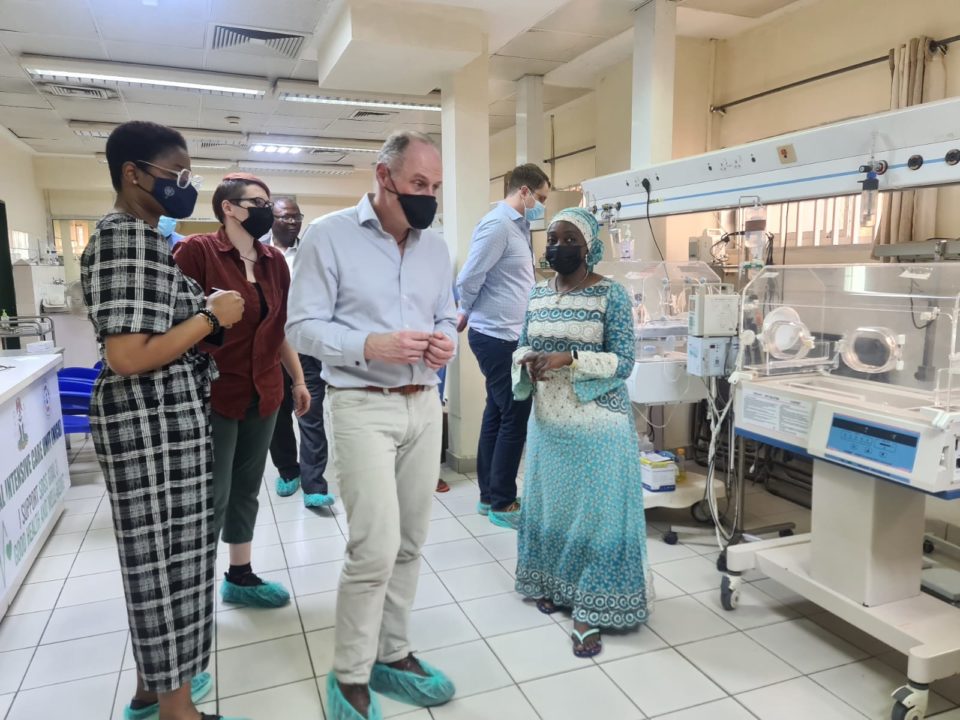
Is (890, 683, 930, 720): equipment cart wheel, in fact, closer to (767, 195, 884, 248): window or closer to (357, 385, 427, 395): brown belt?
(357, 385, 427, 395): brown belt

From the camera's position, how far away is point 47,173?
27.9 ft

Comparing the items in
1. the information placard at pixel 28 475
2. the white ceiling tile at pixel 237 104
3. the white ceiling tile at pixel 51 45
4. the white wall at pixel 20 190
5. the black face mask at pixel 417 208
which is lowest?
the information placard at pixel 28 475

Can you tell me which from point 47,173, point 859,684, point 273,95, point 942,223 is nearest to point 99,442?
point 859,684

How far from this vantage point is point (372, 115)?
6324 millimetres

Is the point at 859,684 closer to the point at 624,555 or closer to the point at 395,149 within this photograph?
the point at 624,555

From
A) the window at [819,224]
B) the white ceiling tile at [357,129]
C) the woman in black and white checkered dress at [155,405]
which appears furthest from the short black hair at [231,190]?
the white ceiling tile at [357,129]

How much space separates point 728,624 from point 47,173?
31.7 ft

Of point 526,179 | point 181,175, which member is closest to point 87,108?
point 526,179

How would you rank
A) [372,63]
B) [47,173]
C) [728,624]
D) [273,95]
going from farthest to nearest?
[47,173] → [273,95] → [372,63] → [728,624]

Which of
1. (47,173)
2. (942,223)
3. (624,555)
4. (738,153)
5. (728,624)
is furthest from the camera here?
(47,173)

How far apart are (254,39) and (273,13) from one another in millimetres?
505

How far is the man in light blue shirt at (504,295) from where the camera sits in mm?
3100

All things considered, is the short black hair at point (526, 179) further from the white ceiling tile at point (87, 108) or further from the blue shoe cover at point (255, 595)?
the white ceiling tile at point (87, 108)

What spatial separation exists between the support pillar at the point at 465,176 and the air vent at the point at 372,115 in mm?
2275
